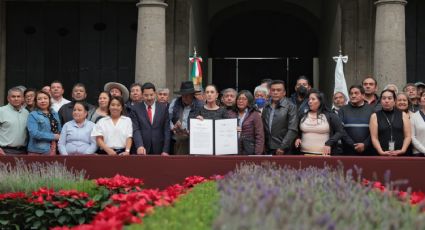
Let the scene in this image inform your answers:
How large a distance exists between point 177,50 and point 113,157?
10886 millimetres

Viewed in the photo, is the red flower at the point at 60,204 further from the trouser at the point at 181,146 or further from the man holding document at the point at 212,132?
the trouser at the point at 181,146

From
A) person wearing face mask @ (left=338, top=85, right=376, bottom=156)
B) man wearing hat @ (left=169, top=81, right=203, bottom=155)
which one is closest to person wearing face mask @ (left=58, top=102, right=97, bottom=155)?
man wearing hat @ (left=169, top=81, right=203, bottom=155)

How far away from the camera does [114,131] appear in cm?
1228

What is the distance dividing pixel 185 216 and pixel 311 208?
1021 mm

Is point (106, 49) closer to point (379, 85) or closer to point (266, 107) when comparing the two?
point (379, 85)

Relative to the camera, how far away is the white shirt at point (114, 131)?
1224cm

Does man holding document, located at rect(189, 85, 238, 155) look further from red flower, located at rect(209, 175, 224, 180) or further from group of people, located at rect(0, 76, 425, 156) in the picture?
red flower, located at rect(209, 175, 224, 180)

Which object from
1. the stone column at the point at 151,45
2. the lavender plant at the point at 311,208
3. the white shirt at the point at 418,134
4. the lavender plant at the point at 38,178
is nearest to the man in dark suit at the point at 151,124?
the lavender plant at the point at 38,178

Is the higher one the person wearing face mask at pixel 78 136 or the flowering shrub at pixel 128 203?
the person wearing face mask at pixel 78 136

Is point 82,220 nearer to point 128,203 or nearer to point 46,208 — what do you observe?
point 46,208

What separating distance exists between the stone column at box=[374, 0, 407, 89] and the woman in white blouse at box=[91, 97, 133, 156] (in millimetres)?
8652

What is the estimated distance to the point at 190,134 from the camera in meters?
12.1

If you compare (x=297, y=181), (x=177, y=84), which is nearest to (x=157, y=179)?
(x=297, y=181)

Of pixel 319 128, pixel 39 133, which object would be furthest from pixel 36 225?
pixel 319 128
